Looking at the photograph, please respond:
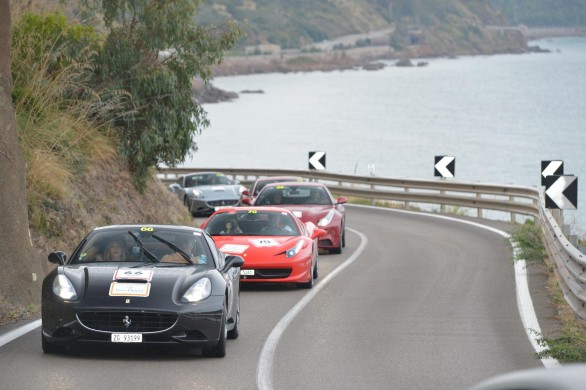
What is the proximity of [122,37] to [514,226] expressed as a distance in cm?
1034

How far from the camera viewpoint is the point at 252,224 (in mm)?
18859

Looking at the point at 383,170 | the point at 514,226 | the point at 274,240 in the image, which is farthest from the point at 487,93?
the point at 274,240

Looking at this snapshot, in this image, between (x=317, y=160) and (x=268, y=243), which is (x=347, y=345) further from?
(x=317, y=160)

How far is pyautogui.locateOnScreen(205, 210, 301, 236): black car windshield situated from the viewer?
18.7 meters

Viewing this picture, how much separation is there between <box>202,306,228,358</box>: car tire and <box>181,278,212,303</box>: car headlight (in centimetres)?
26

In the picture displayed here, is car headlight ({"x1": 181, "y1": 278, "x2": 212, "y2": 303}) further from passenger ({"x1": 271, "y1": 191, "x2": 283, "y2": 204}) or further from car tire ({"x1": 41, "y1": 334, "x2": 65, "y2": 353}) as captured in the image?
passenger ({"x1": 271, "y1": 191, "x2": 283, "y2": 204})

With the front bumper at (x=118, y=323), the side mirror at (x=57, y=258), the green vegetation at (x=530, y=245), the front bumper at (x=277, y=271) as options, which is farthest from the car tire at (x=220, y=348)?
the green vegetation at (x=530, y=245)

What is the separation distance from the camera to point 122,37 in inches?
958

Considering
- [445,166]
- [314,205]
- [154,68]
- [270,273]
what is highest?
[154,68]

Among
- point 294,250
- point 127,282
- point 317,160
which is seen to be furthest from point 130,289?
point 317,160

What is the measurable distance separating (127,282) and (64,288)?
21.9 inches

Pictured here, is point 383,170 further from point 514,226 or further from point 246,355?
point 246,355

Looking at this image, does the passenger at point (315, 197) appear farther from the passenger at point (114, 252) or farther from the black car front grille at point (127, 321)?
the black car front grille at point (127, 321)

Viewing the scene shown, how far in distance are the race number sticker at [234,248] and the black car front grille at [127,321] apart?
6600 millimetres
